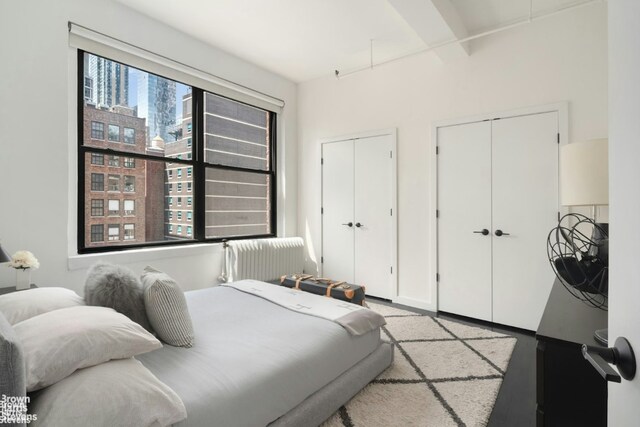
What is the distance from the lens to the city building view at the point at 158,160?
2930 millimetres

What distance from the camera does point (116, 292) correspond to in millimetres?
1511

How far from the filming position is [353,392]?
1846 millimetres

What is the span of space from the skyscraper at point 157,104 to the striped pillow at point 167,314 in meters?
2.26

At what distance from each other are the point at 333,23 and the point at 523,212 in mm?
2561

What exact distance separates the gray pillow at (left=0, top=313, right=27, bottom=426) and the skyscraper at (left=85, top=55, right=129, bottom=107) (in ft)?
9.31

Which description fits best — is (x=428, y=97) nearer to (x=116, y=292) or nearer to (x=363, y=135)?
(x=363, y=135)

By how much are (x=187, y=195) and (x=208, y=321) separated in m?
2.04

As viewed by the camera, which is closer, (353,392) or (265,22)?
(353,392)

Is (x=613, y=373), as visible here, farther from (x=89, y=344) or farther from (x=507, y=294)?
(x=507, y=294)

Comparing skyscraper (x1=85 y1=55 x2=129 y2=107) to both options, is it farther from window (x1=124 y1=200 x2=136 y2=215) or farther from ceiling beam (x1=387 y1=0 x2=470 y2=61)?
ceiling beam (x1=387 y1=0 x2=470 y2=61)

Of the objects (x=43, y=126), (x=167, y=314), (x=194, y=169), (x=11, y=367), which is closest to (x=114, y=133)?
(x=43, y=126)

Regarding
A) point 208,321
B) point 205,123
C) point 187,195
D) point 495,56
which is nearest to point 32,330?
point 208,321

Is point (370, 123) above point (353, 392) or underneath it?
above

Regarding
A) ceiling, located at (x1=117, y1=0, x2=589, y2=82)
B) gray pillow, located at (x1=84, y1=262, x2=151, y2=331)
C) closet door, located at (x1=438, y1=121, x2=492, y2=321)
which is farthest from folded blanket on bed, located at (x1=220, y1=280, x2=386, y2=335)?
ceiling, located at (x1=117, y1=0, x2=589, y2=82)
